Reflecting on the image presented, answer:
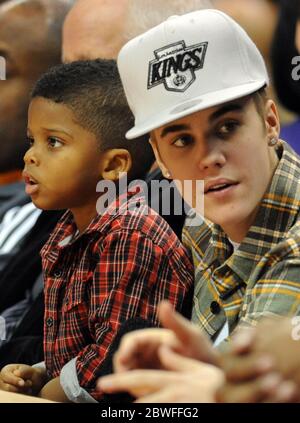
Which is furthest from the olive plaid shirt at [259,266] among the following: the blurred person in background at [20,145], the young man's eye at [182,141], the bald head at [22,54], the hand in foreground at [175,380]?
the bald head at [22,54]

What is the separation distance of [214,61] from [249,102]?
0.06 meters

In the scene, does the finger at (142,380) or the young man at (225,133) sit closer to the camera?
the finger at (142,380)

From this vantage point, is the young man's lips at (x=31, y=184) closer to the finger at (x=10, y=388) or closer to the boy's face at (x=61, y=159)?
the boy's face at (x=61, y=159)

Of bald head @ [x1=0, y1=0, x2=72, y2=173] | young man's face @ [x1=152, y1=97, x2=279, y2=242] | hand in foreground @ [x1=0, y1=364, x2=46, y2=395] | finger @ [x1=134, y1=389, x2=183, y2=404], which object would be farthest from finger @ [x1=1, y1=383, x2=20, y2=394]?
bald head @ [x1=0, y1=0, x2=72, y2=173]

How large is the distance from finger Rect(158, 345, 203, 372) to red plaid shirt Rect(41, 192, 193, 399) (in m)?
0.32

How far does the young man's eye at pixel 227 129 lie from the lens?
0.86 meters

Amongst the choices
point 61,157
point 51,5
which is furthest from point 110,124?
point 51,5

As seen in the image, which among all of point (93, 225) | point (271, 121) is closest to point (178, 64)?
point (271, 121)

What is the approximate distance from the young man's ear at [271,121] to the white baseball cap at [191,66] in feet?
0.11

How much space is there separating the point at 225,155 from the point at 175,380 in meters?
0.32

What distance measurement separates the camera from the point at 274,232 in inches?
34.0

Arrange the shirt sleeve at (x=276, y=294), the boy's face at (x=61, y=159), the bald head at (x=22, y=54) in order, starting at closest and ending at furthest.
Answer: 1. the shirt sleeve at (x=276, y=294)
2. the boy's face at (x=61, y=159)
3. the bald head at (x=22, y=54)

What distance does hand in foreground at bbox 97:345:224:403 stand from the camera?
0.59m
